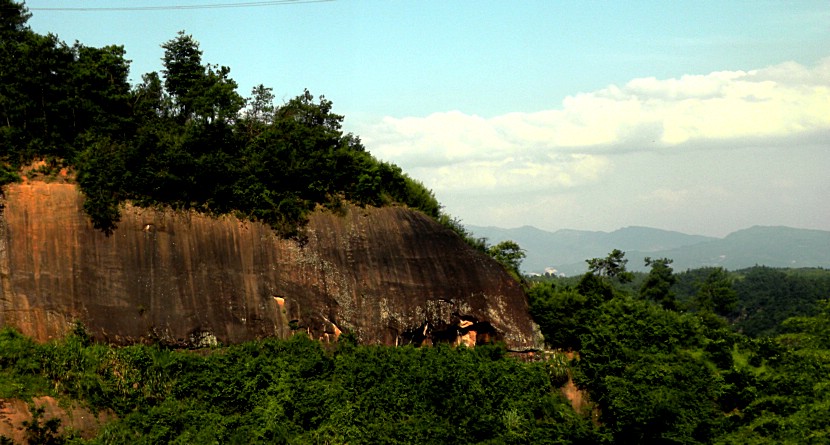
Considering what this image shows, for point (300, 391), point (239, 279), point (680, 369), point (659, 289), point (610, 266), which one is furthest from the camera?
point (659, 289)

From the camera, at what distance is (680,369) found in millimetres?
21125

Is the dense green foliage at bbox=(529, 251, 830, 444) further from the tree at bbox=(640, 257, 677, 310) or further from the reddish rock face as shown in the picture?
the tree at bbox=(640, 257, 677, 310)

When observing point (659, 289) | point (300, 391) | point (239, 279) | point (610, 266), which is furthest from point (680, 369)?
point (659, 289)

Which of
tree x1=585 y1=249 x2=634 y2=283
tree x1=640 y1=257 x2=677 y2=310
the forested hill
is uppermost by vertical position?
the forested hill

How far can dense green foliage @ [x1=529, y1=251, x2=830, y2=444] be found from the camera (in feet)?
62.7

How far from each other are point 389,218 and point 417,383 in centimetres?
595

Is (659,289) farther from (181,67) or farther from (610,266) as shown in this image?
(181,67)

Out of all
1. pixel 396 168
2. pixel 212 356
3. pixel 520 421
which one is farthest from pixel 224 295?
pixel 520 421

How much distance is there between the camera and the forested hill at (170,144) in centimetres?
2038

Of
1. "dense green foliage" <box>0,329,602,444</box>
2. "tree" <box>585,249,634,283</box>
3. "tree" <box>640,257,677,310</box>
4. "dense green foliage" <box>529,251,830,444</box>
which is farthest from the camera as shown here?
"tree" <box>640,257,677,310</box>

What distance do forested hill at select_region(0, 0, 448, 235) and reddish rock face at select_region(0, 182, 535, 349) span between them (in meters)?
0.69

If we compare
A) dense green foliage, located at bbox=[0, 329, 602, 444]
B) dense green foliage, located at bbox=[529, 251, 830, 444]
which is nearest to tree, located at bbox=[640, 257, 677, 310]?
dense green foliage, located at bbox=[529, 251, 830, 444]

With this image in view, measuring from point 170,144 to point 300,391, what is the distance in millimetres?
8841

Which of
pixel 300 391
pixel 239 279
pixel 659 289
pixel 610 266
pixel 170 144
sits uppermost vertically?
pixel 170 144
